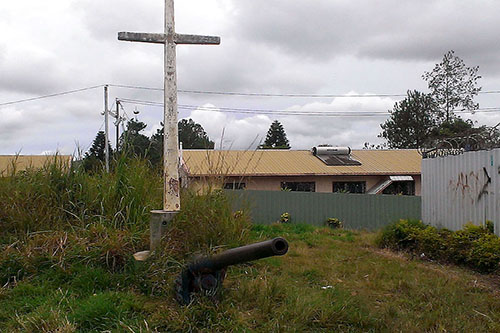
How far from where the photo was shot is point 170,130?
5742 mm

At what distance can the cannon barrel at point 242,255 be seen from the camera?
11.9 ft

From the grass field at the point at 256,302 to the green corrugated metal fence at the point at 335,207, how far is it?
Result: 1156 cm

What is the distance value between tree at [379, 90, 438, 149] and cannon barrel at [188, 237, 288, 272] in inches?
1405

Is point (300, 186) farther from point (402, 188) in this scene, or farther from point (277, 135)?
point (277, 135)

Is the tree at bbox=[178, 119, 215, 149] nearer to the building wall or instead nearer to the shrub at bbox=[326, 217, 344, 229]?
the building wall

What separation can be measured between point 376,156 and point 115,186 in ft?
74.1

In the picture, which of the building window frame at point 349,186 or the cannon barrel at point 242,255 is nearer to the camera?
the cannon barrel at point 242,255

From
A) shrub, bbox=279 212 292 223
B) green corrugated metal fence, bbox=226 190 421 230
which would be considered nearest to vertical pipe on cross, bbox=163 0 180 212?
green corrugated metal fence, bbox=226 190 421 230

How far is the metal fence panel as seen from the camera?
755 centimetres

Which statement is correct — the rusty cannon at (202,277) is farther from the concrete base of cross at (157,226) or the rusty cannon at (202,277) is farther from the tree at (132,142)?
the tree at (132,142)

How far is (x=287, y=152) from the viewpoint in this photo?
26.6 m

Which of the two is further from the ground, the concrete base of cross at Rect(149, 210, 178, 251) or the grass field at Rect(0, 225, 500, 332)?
the concrete base of cross at Rect(149, 210, 178, 251)

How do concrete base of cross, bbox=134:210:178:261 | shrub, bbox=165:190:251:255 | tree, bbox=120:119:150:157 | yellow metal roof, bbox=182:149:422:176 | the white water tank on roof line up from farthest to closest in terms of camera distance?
the white water tank on roof < yellow metal roof, bbox=182:149:422:176 < tree, bbox=120:119:150:157 < shrub, bbox=165:190:251:255 < concrete base of cross, bbox=134:210:178:261

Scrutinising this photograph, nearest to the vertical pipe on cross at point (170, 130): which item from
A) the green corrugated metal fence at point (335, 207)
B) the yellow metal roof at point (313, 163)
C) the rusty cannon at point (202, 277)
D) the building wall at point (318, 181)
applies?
the rusty cannon at point (202, 277)
